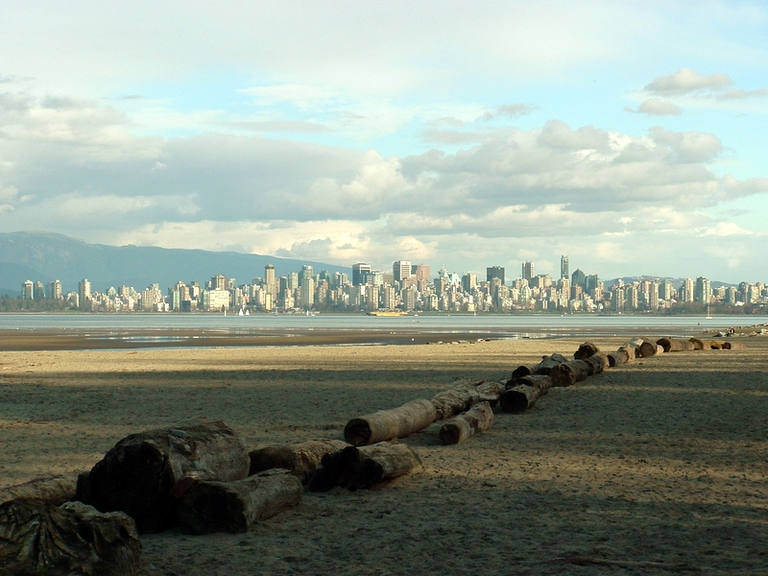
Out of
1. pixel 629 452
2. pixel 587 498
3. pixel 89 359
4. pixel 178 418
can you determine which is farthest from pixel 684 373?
pixel 89 359

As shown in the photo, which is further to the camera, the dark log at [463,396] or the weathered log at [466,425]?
the dark log at [463,396]

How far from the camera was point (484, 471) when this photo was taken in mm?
10305

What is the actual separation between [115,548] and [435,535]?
280 cm

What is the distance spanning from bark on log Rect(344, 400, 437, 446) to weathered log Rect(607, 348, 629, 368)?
14.7 meters

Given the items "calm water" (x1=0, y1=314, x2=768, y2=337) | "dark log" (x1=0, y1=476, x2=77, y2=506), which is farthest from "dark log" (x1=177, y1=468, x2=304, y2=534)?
"calm water" (x1=0, y1=314, x2=768, y2=337)

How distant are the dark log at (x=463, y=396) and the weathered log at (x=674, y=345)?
20783mm

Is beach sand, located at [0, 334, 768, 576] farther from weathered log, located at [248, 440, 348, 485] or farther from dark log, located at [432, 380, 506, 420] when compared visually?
dark log, located at [432, 380, 506, 420]

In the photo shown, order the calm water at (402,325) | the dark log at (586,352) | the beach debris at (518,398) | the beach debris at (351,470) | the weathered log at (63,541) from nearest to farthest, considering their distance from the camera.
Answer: the weathered log at (63,541) → the beach debris at (351,470) → the beach debris at (518,398) → the dark log at (586,352) → the calm water at (402,325)

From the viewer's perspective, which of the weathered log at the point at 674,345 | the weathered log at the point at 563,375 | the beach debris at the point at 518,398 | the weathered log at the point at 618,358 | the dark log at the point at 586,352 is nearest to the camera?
the beach debris at the point at 518,398

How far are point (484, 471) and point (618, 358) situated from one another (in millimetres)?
18968

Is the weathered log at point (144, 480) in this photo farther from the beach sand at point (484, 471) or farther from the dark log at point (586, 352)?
the dark log at point (586, 352)

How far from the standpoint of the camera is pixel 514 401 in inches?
637

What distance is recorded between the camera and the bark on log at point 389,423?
11.7 m

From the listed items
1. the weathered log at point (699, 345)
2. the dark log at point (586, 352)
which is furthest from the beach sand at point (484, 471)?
the weathered log at point (699, 345)
